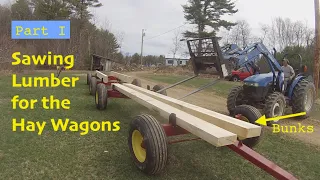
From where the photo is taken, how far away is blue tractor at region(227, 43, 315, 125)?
721 centimetres

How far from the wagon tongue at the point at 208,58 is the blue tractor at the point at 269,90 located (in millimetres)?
663

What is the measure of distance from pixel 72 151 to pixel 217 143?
2.53 m

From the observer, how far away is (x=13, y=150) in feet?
14.7

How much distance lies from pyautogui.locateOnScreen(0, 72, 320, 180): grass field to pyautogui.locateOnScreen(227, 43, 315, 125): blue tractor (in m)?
1.31

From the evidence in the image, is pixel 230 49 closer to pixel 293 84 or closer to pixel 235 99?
pixel 235 99

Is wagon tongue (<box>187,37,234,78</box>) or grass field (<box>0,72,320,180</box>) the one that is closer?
grass field (<box>0,72,320,180</box>)

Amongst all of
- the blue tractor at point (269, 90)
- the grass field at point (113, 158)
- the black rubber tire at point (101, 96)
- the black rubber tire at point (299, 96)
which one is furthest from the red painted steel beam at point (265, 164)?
the black rubber tire at point (299, 96)

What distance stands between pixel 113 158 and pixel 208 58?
135 inches

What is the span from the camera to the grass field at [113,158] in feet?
12.6

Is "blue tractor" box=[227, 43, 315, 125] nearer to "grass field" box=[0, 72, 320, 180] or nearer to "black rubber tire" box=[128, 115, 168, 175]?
"grass field" box=[0, 72, 320, 180]

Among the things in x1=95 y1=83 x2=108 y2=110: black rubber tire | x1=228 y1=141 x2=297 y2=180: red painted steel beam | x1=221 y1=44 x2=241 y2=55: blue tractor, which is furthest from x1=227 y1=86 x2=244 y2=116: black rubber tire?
x1=228 y1=141 x2=297 y2=180: red painted steel beam

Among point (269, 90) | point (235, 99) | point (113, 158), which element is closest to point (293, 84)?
point (269, 90)

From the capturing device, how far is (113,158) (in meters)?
4.34

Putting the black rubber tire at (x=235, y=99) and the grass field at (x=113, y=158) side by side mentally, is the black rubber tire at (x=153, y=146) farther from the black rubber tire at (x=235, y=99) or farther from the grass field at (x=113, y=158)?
the black rubber tire at (x=235, y=99)
